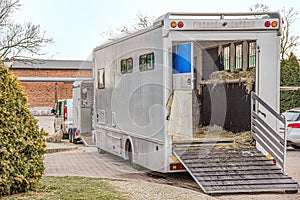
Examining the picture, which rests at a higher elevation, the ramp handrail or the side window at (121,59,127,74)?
the side window at (121,59,127,74)

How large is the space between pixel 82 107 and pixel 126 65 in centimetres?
714

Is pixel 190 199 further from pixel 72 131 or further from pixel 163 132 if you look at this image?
pixel 72 131

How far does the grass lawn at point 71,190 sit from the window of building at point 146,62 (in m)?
2.66

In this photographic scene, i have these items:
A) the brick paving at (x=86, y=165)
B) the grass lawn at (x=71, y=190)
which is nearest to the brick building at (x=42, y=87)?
the brick paving at (x=86, y=165)

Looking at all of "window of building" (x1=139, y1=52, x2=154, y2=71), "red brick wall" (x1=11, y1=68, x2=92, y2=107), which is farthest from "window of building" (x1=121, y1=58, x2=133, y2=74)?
"red brick wall" (x1=11, y1=68, x2=92, y2=107)

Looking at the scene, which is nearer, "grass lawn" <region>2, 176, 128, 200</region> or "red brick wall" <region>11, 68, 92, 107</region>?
"grass lawn" <region>2, 176, 128, 200</region>

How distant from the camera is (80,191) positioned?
7.66 meters

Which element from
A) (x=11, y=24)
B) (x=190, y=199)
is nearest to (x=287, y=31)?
(x=11, y=24)

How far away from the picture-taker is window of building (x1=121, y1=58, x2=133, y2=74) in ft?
38.0

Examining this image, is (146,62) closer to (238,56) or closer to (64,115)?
(238,56)

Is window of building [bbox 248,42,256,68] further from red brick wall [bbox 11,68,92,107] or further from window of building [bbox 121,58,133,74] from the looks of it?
red brick wall [bbox 11,68,92,107]

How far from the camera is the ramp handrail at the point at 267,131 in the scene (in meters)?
9.38

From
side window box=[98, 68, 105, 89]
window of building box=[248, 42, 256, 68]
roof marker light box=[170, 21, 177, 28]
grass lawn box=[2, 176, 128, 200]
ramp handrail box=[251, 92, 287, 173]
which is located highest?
roof marker light box=[170, 21, 177, 28]

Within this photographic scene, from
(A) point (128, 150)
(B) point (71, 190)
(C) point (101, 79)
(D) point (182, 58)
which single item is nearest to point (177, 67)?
(D) point (182, 58)
